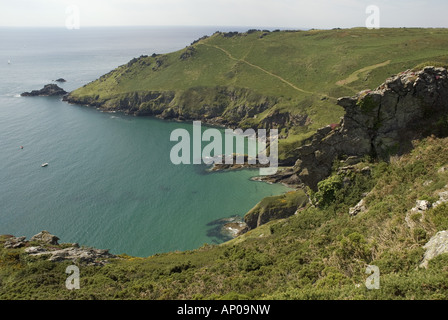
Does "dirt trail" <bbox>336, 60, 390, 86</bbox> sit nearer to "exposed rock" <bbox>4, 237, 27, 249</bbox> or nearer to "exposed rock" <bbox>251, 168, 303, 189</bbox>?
"exposed rock" <bbox>251, 168, 303, 189</bbox>

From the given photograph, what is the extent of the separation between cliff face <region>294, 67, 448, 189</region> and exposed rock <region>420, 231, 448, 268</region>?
21.3 meters

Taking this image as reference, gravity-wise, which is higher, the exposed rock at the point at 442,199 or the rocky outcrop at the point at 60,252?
the exposed rock at the point at 442,199

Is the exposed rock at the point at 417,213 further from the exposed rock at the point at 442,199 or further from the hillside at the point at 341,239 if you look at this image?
the exposed rock at the point at 442,199

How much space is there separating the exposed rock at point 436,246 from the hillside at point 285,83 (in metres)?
81.0

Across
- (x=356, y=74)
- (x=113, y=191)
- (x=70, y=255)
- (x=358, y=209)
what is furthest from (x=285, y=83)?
(x=70, y=255)

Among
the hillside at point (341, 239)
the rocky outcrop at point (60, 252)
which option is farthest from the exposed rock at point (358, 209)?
the rocky outcrop at point (60, 252)

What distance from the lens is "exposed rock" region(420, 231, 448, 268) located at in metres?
19.4

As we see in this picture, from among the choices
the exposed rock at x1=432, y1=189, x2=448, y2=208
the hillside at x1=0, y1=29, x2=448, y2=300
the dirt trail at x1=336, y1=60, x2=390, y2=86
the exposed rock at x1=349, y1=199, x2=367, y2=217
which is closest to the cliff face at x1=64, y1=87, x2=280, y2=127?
the dirt trail at x1=336, y1=60, x2=390, y2=86

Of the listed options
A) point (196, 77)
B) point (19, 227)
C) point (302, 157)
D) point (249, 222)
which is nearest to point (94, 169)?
point (19, 227)

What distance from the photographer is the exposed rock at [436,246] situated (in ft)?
63.6

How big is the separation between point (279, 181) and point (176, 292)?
6730cm
